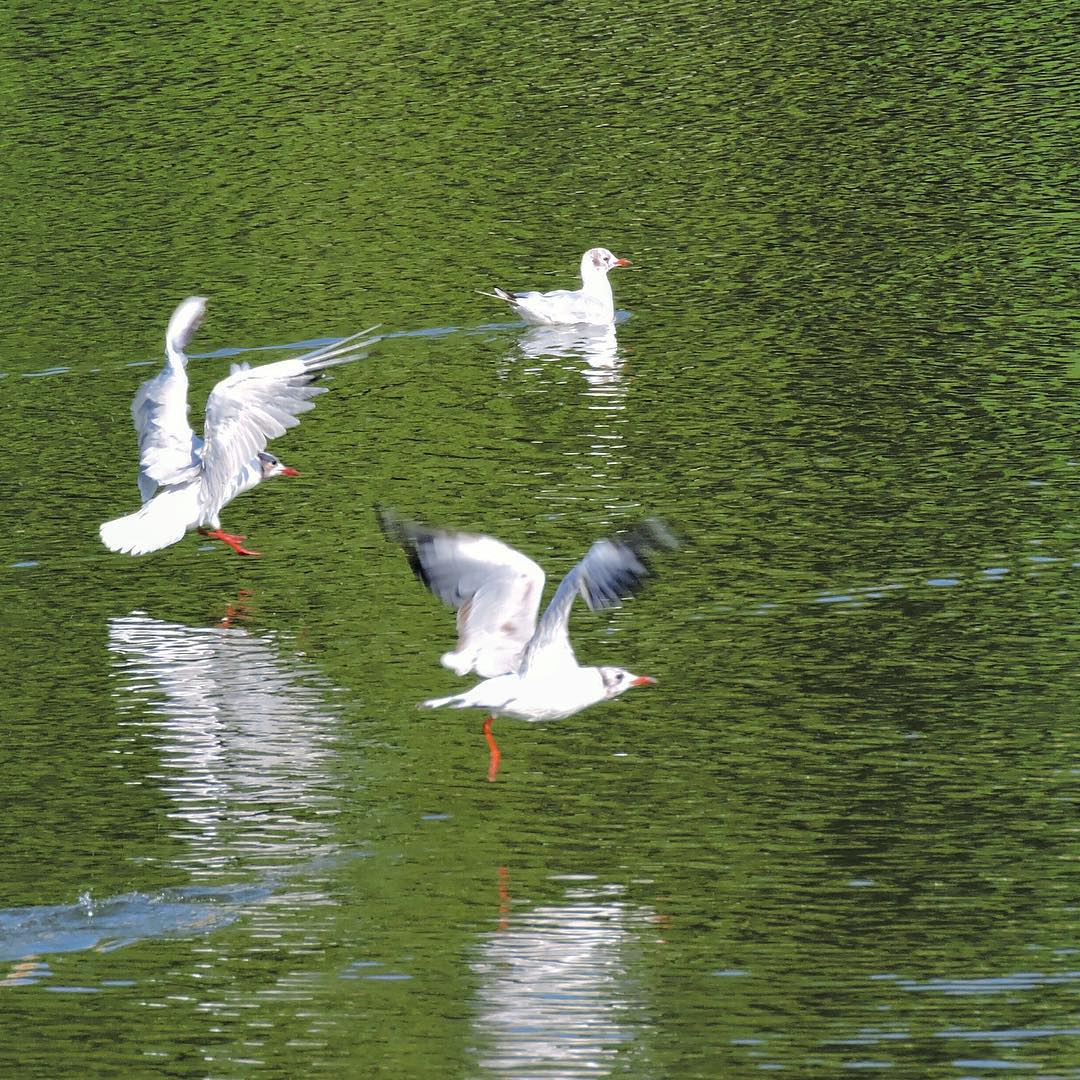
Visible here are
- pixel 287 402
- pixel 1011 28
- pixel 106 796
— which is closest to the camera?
pixel 106 796

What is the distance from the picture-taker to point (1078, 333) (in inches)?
627

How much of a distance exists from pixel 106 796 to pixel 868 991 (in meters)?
3.93

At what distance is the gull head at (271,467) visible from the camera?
14438 millimetres

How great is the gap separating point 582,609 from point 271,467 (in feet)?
10.4

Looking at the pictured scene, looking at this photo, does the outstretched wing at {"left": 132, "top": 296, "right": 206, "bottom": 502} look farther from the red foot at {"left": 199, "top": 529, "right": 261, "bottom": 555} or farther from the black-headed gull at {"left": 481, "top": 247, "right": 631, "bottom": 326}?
the black-headed gull at {"left": 481, "top": 247, "right": 631, "bottom": 326}

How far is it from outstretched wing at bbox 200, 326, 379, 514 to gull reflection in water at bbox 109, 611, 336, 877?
1105 mm

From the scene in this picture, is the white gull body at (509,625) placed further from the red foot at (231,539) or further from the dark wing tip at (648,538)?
the red foot at (231,539)

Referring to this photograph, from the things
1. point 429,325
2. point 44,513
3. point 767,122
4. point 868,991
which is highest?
point 767,122

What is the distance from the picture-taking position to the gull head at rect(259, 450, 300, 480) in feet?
47.4

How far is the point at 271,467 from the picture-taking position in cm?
1455

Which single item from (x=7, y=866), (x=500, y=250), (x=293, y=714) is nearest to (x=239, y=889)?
(x=7, y=866)

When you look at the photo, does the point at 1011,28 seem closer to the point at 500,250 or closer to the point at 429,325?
the point at 500,250

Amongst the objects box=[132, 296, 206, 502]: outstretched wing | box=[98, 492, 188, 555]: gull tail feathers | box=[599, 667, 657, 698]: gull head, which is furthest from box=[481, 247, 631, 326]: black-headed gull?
box=[599, 667, 657, 698]: gull head

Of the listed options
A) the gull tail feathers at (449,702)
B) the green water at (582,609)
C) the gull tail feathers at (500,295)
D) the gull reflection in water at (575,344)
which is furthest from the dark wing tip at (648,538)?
the gull tail feathers at (500,295)
